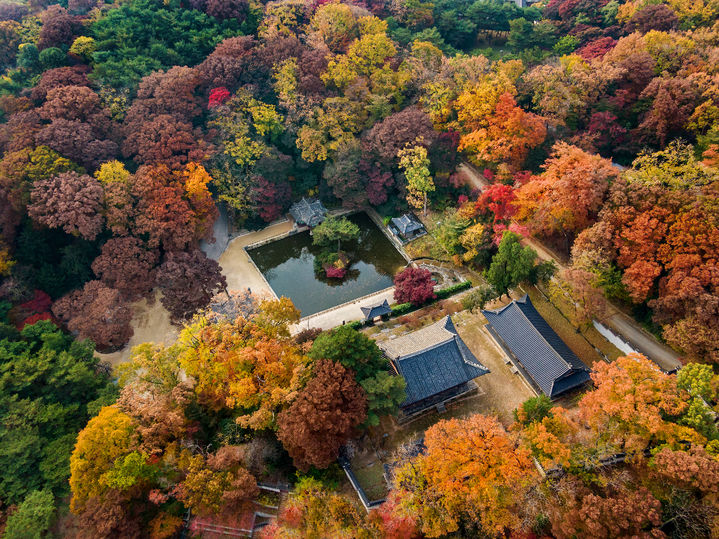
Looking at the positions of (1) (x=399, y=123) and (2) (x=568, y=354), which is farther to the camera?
(1) (x=399, y=123)

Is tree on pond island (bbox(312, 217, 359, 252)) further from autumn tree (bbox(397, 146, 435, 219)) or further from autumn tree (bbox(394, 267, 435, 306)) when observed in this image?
autumn tree (bbox(394, 267, 435, 306))

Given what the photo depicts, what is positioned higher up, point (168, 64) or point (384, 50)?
point (384, 50)

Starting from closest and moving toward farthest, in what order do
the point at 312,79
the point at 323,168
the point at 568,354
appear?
the point at 568,354
the point at 312,79
the point at 323,168

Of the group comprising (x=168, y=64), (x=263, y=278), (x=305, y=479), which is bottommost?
(x=263, y=278)

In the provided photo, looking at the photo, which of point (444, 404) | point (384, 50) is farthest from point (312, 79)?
point (444, 404)

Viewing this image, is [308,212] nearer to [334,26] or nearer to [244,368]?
[334,26]

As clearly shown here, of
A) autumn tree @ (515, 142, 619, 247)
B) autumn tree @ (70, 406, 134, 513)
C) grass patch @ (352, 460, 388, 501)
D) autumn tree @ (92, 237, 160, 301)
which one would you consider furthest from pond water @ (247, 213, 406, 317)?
autumn tree @ (70, 406, 134, 513)

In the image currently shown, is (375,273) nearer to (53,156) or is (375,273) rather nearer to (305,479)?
(305,479)

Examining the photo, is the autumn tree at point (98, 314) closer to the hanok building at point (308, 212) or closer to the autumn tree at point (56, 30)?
the hanok building at point (308, 212)
